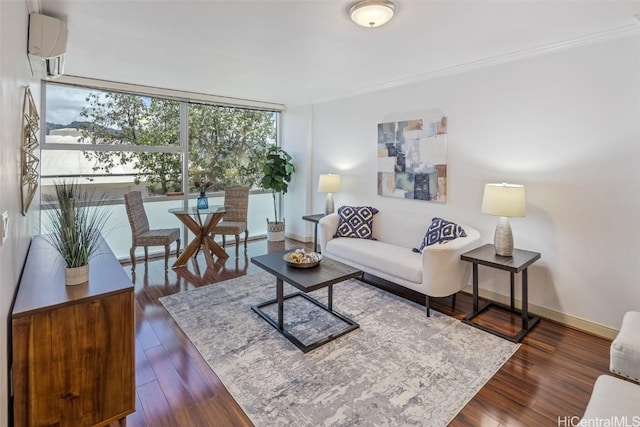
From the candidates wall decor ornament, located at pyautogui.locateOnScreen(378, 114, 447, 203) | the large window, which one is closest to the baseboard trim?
wall decor ornament, located at pyautogui.locateOnScreen(378, 114, 447, 203)

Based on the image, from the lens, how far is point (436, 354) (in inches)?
97.0

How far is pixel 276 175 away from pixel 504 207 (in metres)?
3.72

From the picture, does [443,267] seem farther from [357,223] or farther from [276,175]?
[276,175]

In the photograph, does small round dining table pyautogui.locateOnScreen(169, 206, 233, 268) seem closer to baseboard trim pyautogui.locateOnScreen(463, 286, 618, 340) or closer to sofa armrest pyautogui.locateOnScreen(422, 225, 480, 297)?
sofa armrest pyautogui.locateOnScreen(422, 225, 480, 297)

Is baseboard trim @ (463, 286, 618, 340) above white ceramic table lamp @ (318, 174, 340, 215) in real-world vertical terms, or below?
below

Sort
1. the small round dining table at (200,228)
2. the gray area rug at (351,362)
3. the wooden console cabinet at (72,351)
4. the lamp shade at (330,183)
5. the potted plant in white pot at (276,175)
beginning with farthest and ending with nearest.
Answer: the potted plant in white pot at (276,175) → the lamp shade at (330,183) → the small round dining table at (200,228) → the gray area rug at (351,362) → the wooden console cabinet at (72,351)

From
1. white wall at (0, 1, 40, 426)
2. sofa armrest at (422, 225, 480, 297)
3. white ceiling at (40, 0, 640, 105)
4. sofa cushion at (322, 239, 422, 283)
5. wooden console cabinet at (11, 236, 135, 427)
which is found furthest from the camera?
sofa cushion at (322, 239, 422, 283)

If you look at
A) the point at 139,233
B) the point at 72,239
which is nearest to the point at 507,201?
the point at 72,239

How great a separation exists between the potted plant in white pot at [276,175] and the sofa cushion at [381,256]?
191 cm

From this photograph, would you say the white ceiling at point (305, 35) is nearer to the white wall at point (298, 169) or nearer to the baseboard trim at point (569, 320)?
the white wall at point (298, 169)

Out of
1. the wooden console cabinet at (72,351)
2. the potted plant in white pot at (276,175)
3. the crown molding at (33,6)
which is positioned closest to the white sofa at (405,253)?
the potted plant in white pot at (276,175)

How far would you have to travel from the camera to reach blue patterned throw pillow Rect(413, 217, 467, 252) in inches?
131

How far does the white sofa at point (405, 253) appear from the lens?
9.75 ft

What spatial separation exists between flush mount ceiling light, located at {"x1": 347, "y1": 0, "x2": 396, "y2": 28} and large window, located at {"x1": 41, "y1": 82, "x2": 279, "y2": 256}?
3.55 metres
